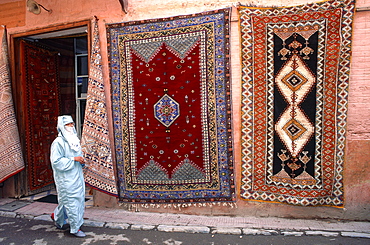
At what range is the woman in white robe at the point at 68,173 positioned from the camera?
3.37 metres

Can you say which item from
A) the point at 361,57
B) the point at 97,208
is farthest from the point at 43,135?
the point at 361,57

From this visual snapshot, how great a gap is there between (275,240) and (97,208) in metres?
2.78

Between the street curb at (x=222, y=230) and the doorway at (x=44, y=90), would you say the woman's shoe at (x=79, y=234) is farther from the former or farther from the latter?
the doorway at (x=44, y=90)

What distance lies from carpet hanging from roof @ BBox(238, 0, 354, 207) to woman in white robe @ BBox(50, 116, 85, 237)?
2271 millimetres

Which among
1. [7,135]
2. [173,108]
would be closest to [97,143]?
[173,108]

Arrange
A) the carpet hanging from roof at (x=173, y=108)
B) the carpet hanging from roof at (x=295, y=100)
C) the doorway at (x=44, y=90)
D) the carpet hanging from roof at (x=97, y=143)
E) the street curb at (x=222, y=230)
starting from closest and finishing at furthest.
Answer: the street curb at (x=222, y=230) → the carpet hanging from roof at (x=295, y=100) → the carpet hanging from roof at (x=173, y=108) → the carpet hanging from roof at (x=97, y=143) → the doorway at (x=44, y=90)

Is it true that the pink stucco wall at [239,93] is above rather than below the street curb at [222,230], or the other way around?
above

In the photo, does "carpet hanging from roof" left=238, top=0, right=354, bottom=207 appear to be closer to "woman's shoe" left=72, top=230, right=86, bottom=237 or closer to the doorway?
"woman's shoe" left=72, top=230, right=86, bottom=237

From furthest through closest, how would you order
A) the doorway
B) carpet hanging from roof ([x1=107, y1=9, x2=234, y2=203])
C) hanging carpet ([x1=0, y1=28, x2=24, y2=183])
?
the doorway, hanging carpet ([x1=0, y1=28, x2=24, y2=183]), carpet hanging from roof ([x1=107, y1=9, x2=234, y2=203])

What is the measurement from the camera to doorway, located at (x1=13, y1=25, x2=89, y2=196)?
5031 mm

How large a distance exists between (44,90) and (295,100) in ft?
15.3

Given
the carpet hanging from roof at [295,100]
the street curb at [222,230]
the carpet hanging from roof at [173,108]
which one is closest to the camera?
the street curb at [222,230]

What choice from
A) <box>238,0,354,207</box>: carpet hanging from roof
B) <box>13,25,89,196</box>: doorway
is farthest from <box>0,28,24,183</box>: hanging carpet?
<box>238,0,354,207</box>: carpet hanging from roof

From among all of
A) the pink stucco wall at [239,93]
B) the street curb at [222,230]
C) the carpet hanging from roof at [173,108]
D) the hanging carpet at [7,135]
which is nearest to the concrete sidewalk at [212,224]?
the street curb at [222,230]
